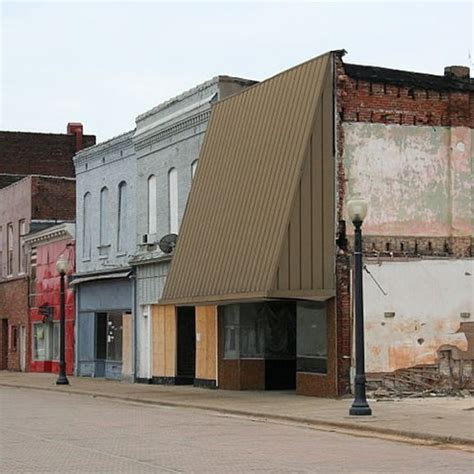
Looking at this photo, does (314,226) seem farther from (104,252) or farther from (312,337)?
(104,252)

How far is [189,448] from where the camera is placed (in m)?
16.4

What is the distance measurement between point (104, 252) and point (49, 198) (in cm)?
865

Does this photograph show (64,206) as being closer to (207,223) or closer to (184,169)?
(184,169)

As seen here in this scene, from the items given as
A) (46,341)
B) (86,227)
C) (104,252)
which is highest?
(86,227)

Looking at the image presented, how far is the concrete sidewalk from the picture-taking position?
17.9m

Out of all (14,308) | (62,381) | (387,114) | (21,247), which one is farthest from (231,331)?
(14,308)

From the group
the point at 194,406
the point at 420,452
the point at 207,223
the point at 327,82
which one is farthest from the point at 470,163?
the point at 420,452

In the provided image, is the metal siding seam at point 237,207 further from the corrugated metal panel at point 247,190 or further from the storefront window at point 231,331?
the storefront window at point 231,331

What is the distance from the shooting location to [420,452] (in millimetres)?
15742

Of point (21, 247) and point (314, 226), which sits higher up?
point (21, 247)

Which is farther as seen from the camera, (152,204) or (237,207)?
(152,204)

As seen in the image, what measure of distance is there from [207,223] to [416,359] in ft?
20.6

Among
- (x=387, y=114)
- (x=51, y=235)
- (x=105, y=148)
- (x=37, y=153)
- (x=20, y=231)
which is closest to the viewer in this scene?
(x=387, y=114)

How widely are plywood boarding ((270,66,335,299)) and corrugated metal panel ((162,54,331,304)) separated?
136 mm
